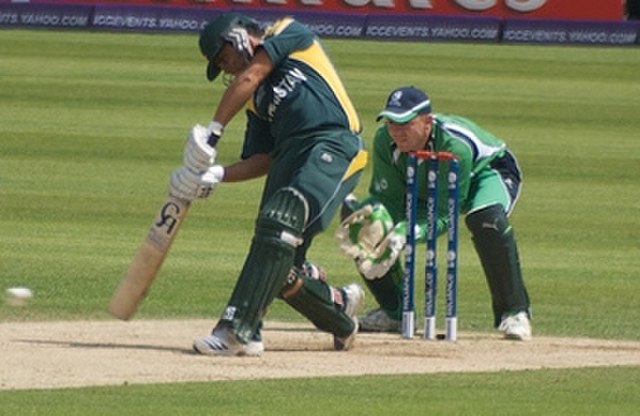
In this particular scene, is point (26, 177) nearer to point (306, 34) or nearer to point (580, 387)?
point (306, 34)

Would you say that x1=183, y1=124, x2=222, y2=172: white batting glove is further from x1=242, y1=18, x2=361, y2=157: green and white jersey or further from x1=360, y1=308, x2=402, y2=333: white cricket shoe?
x1=360, y1=308, x2=402, y2=333: white cricket shoe

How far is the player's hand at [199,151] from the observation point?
857cm

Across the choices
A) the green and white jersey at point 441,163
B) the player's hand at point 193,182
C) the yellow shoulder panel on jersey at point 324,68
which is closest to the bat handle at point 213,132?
the player's hand at point 193,182

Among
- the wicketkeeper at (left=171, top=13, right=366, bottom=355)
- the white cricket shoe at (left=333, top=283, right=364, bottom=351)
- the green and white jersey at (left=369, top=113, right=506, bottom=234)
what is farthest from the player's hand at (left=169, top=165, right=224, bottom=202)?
the green and white jersey at (left=369, top=113, right=506, bottom=234)

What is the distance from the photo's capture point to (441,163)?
9.59 meters

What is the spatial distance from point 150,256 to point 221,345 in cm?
59

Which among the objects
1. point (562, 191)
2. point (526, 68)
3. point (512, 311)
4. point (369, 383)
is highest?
point (526, 68)

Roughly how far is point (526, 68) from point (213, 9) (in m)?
6.05

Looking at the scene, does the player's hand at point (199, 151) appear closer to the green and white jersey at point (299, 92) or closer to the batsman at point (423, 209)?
the green and white jersey at point (299, 92)

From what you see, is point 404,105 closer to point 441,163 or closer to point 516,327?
point 441,163

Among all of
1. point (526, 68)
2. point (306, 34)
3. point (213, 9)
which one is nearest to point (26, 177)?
point (306, 34)

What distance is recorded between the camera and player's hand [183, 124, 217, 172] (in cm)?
857

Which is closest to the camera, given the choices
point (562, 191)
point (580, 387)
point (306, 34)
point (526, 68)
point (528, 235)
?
point (580, 387)

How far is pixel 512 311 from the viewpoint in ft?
32.5
